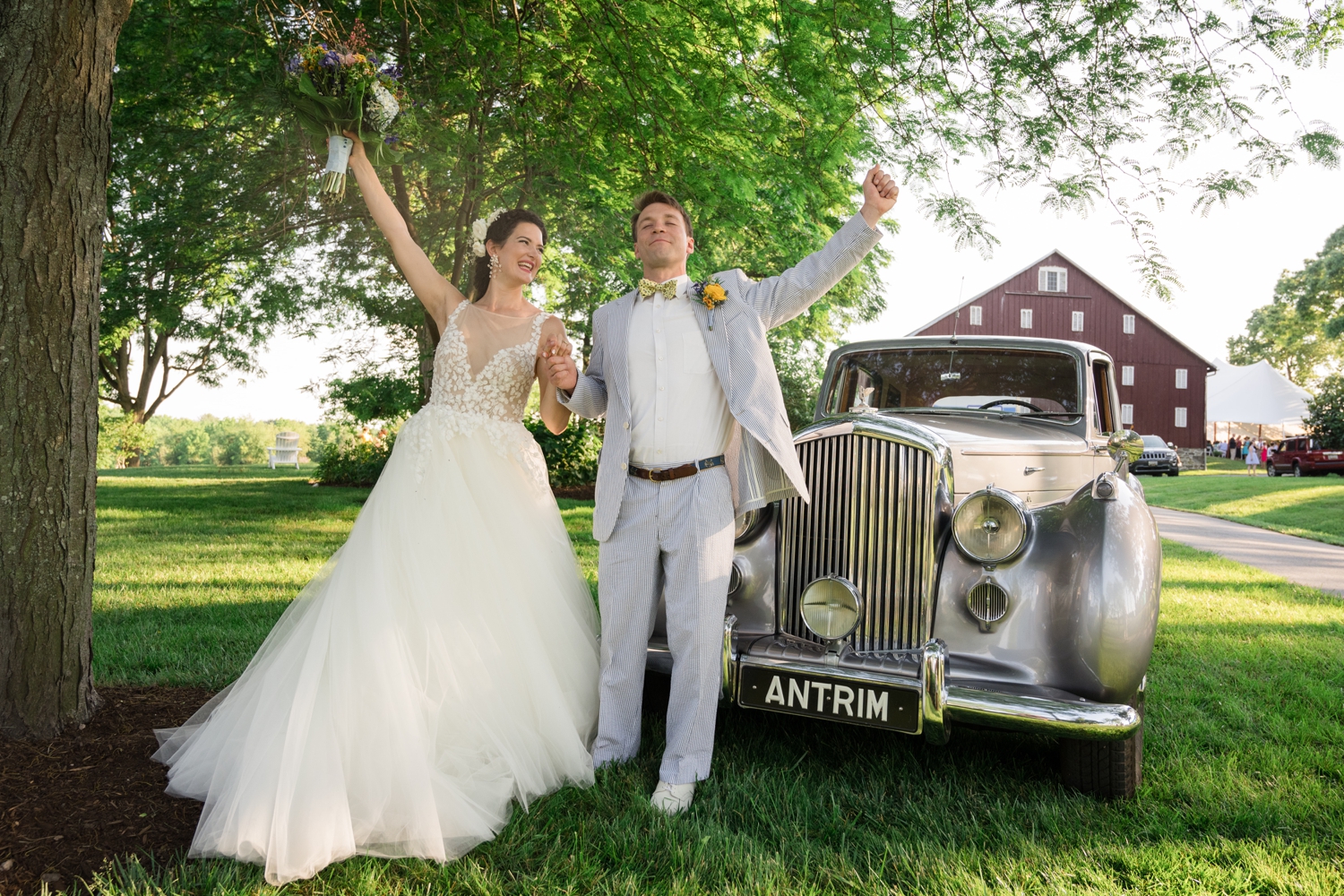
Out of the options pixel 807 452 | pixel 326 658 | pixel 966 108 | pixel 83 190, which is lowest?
pixel 326 658

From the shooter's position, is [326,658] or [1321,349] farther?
[1321,349]

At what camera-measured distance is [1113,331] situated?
36.5 meters

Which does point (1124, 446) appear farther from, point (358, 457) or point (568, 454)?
point (358, 457)

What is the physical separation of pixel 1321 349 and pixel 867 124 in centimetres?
6035

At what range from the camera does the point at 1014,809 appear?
2789 mm

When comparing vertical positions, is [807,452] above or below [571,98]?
below

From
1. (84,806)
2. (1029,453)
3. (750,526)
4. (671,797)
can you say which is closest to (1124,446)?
(1029,453)

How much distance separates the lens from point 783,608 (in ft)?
10.7

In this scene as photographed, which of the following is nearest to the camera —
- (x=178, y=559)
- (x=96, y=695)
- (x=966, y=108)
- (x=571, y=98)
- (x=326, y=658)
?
(x=326, y=658)

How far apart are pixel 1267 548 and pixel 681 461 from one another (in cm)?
1082

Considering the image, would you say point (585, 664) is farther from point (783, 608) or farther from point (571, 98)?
point (571, 98)

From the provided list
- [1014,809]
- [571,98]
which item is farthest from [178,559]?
[1014,809]

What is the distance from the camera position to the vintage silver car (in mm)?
2678

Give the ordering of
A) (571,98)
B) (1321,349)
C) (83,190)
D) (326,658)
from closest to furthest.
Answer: (326,658) < (83,190) < (571,98) < (1321,349)
